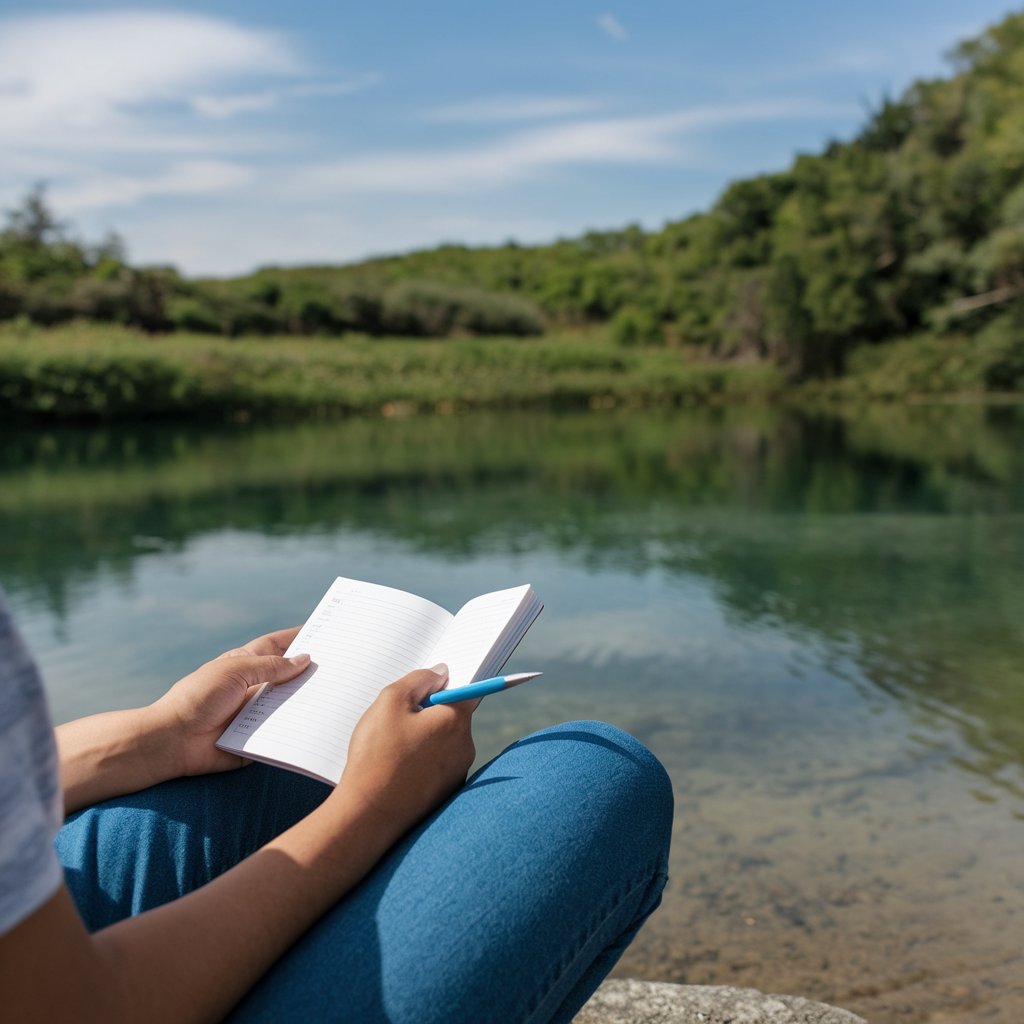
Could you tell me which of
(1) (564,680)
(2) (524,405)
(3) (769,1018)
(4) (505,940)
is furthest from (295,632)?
(2) (524,405)

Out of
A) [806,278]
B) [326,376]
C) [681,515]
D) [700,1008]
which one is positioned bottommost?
[681,515]

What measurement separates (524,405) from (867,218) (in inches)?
306

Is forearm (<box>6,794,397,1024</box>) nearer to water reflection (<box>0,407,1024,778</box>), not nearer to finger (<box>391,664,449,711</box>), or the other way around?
A: finger (<box>391,664,449,711</box>)

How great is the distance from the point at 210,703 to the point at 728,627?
301cm

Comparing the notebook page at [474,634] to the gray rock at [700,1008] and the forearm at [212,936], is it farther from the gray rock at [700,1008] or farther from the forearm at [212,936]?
the gray rock at [700,1008]

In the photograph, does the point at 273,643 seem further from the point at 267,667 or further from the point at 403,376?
the point at 403,376

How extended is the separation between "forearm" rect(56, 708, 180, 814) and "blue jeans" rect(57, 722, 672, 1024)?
0.05 ft

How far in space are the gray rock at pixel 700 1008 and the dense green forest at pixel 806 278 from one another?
16.4m

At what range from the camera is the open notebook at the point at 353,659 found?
0.87 m

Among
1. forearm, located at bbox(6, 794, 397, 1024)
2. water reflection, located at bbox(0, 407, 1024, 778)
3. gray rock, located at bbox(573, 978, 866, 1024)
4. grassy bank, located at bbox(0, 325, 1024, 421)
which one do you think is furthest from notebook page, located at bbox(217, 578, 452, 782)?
grassy bank, located at bbox(0, 325, 1024, 421)

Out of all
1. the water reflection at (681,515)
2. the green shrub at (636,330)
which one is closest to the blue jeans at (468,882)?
the water reflection at (681,515)

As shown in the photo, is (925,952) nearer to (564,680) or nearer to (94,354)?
(564,680)

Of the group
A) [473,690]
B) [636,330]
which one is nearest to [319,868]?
[473,690]

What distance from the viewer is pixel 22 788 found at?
0.49 m
